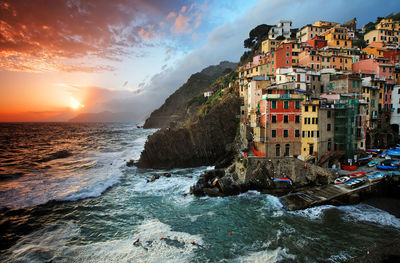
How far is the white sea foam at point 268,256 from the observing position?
16172 millimetres

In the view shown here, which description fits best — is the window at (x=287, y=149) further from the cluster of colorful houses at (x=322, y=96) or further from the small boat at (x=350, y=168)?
the small boat at (x=350, y=168)

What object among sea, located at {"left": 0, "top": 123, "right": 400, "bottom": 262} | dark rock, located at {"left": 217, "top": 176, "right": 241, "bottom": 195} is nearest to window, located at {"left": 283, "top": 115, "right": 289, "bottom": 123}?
sea, located at {"left": 0, "top": 123, "right": 400, "bottom": 262}

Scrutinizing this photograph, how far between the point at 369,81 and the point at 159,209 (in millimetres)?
49975

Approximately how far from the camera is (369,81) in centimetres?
4316

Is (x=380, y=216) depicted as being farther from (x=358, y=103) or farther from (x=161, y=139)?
(x=161, y=139)

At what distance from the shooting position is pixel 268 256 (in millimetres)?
16531

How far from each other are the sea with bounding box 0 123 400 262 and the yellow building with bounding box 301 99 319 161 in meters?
9.50

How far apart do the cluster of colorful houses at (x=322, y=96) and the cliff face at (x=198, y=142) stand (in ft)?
12.2

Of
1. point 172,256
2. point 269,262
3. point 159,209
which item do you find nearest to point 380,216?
point 269,262

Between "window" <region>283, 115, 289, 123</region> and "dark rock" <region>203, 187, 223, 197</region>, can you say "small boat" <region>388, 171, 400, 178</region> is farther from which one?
"dark rock" <region>203, 187, 223, 197</region>

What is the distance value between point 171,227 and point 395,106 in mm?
53368

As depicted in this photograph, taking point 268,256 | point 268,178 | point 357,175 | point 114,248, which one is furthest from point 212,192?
point 357,175

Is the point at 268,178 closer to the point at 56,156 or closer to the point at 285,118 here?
the point at 285,118

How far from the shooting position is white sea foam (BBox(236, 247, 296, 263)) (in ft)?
53.1
